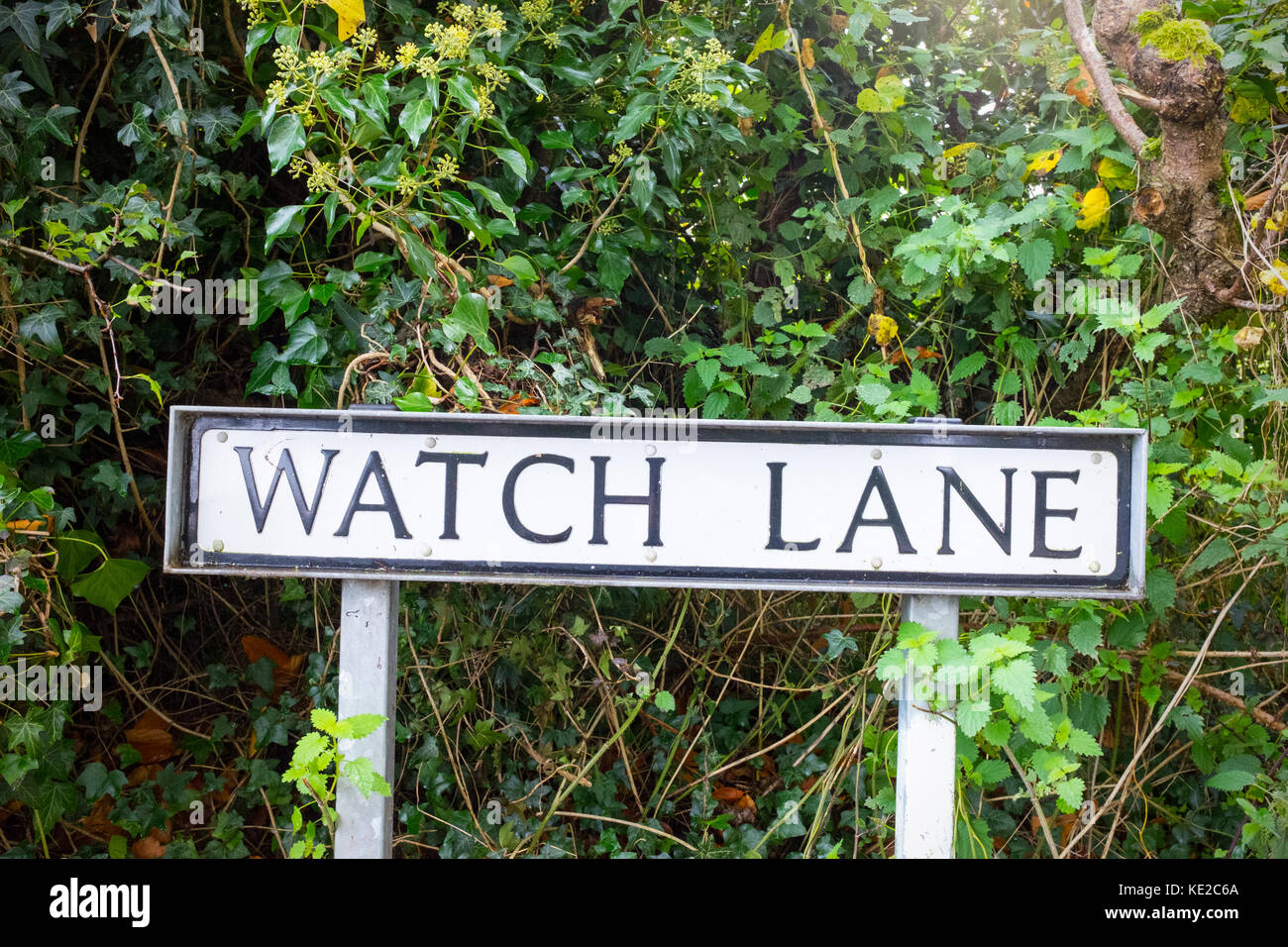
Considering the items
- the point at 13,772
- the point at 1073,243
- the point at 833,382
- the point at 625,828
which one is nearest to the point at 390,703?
the point at 13,772

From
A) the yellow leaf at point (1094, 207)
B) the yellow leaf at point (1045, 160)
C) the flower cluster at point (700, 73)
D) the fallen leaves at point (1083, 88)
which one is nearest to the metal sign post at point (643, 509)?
the flower cluster at point (700, 73)

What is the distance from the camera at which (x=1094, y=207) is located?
1930 millimetres

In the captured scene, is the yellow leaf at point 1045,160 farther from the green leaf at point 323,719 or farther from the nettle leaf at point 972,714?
the green leaf at point 323,719

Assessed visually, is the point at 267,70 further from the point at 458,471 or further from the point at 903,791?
the point at 903,791

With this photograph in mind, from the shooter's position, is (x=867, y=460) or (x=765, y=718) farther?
(x=765, y=718)

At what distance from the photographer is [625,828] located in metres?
2.11

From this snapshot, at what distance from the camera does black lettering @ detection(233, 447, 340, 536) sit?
1.15 m

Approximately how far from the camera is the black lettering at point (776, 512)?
3.75ft

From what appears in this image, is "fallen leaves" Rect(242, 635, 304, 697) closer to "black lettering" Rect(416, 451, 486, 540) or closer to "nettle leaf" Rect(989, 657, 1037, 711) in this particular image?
"black lettering" Rect(416, 451, 486, 540)

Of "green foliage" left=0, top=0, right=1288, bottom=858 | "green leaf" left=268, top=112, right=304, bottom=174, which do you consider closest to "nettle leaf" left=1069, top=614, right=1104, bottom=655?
"green foliage" left=0, top=0, right=1288, bottom=858

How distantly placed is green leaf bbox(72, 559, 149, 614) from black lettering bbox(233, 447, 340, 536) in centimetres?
89

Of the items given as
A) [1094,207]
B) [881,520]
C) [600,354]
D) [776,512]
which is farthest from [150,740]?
[1094,207]

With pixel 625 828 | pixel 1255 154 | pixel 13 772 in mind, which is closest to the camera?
pixel 13 772

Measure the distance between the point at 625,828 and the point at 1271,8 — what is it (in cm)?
235
